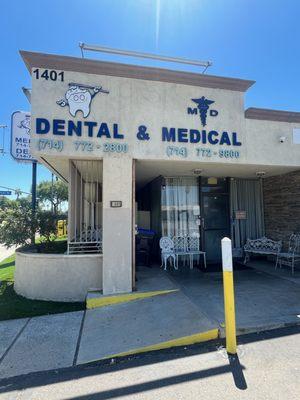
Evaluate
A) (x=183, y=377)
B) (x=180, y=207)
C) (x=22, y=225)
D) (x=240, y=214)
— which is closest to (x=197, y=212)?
(x=180, y=207)

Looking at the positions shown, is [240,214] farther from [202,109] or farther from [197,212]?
[202,109]

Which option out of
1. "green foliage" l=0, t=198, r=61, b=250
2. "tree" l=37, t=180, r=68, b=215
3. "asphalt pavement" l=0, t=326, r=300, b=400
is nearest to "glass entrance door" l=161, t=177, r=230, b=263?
"green foliage" l=0, t=198, r=61, b=250

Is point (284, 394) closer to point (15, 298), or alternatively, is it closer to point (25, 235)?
point (15, 298)

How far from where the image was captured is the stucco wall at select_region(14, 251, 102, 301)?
A: 6051 millimetres

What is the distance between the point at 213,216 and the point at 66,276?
5.06m

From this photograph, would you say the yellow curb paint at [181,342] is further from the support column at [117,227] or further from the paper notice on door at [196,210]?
the paper notice on door at [196,210]

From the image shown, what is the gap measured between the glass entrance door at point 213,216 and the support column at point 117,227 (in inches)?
141

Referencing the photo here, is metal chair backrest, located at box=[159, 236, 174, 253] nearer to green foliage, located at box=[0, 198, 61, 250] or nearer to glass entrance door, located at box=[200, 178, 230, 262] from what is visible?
glass entrance door, located at box=[200, 178, 230, 262]

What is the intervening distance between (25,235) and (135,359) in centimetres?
550

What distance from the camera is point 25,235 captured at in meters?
7.88

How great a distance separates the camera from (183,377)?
3186 mm

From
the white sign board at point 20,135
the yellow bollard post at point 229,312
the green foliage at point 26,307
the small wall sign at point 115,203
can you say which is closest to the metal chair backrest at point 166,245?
the small wall sign at point 115,203

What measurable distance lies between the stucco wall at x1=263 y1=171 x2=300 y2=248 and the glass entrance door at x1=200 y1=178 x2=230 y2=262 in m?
1.46

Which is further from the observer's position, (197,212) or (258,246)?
(258,246)
